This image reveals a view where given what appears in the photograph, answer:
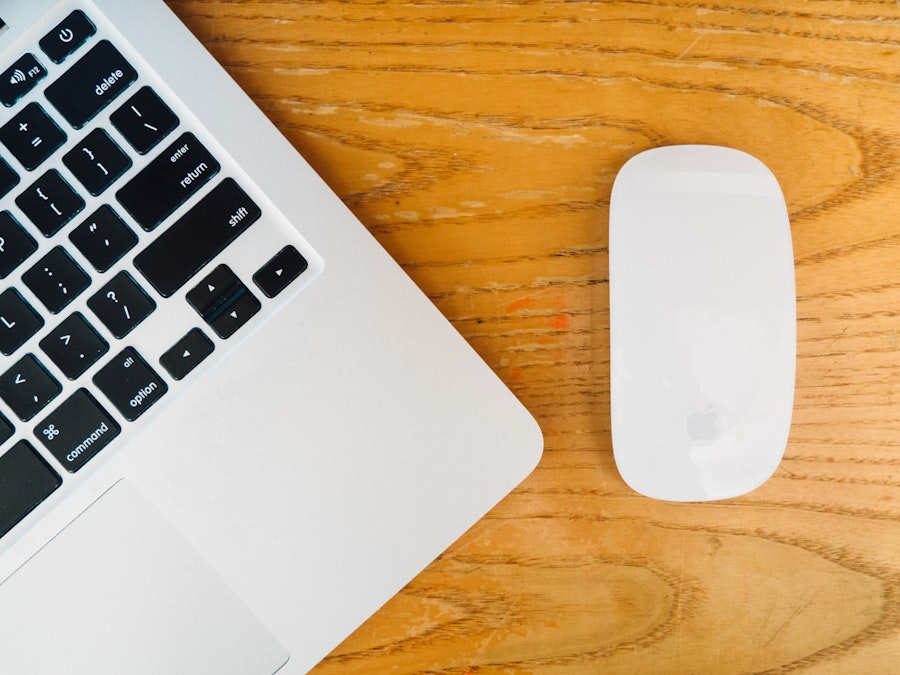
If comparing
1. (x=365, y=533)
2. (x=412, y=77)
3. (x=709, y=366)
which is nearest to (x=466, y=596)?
(x=365, y=533)

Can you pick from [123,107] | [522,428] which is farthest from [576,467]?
[123,107]

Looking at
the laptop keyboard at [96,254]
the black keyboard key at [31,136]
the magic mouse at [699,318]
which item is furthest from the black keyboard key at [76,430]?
the magic mouse at [699,318]

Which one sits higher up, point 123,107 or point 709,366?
point 123,107

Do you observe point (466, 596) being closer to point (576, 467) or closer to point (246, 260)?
point (576, 467)

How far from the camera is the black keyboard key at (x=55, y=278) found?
317 mm

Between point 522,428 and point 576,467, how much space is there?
55 millimetres

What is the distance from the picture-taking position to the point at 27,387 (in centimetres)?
32

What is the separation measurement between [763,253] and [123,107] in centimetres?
32

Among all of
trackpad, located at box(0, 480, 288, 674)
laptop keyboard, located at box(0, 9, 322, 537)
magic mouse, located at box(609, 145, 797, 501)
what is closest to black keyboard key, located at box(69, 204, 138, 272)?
laptop keyboard, located at box(0, 9, 322, 537)

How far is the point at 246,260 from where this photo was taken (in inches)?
13.2

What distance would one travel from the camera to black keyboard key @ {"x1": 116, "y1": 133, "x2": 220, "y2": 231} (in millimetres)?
324

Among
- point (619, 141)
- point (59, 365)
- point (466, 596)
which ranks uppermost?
point (59, 365)

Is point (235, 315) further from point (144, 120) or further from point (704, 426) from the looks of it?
point (704, 426)

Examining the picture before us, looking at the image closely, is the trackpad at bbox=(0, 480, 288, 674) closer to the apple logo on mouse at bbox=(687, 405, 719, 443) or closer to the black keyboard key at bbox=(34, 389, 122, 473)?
the black keyboard key at bbox=(34, 389, 122, 473)
